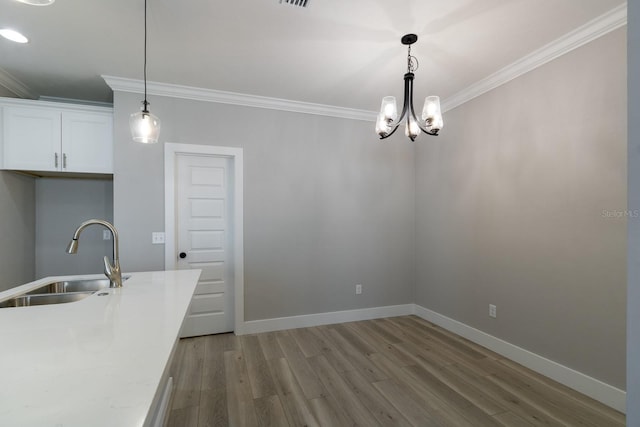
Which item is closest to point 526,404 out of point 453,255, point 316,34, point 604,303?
point 604,303

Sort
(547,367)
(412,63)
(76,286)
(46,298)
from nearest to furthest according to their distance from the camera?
(46,298), (76,286), (547,367), (412,63)

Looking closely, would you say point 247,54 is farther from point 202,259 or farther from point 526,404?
point 526,404

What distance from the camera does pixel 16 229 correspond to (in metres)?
2.86

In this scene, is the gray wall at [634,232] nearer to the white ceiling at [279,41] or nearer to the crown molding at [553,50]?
the white ceiling at [279,41]

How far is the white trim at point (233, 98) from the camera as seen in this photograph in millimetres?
2846

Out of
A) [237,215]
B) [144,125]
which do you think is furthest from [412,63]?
[237,215]

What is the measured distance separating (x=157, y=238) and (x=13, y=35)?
1.89 meters

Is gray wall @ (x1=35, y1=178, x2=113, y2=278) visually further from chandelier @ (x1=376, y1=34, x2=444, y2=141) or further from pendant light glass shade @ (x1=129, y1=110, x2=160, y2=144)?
chandelier @ (x1=376, y1=34, x2=444, y2=141)

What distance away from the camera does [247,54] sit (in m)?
2.42

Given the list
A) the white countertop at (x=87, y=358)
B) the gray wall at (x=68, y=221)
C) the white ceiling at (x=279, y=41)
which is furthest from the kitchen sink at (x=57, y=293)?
the white ceiling at (x=279, y=41)

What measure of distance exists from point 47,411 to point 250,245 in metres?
2.66

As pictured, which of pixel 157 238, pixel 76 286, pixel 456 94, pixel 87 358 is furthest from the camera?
pixel 456 94

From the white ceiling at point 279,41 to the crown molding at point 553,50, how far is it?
6 centimetres

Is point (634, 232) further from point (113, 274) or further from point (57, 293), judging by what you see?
point (57, 293)
